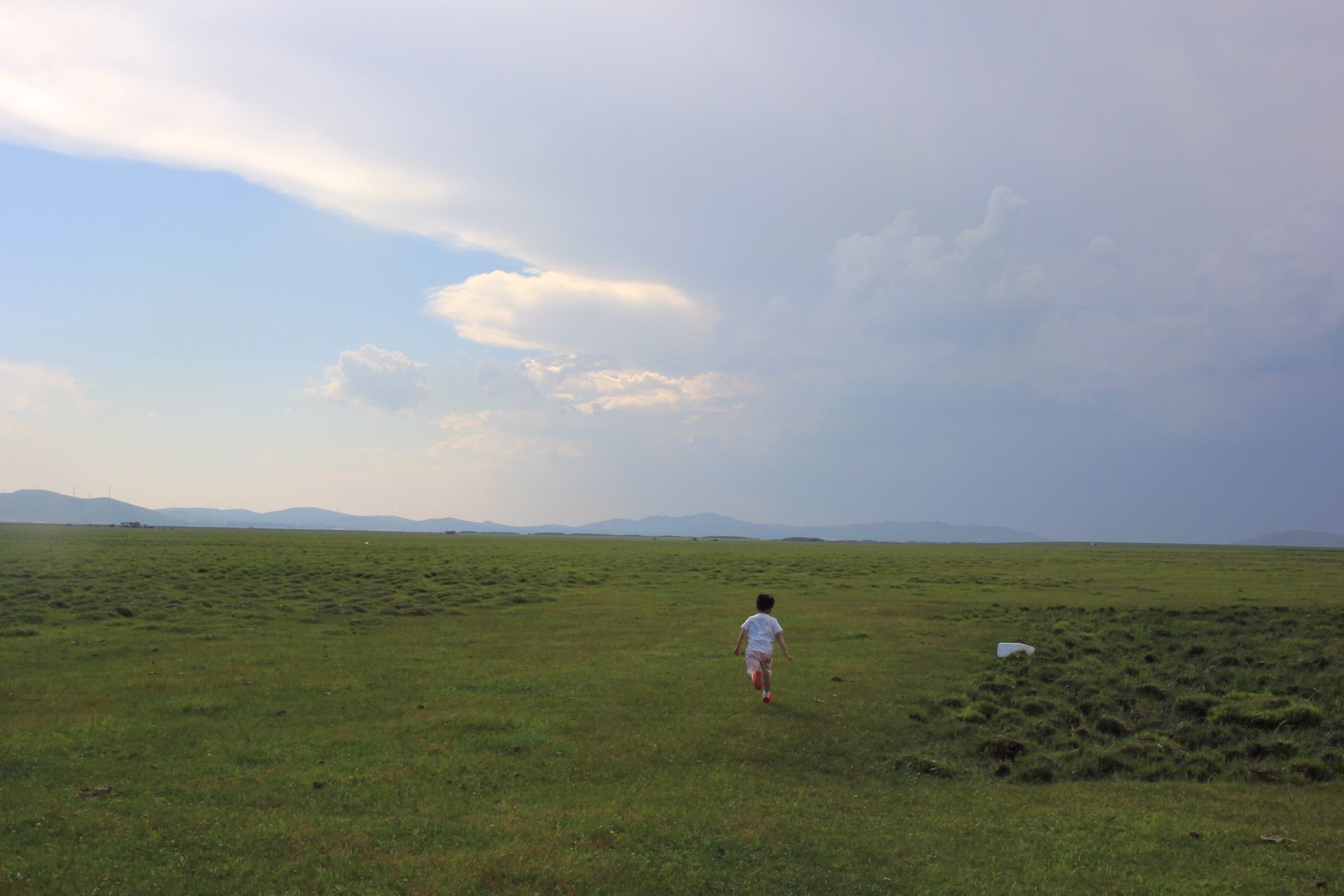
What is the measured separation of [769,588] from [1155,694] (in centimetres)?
2770

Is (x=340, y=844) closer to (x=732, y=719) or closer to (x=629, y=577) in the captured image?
(x=732, y=719)

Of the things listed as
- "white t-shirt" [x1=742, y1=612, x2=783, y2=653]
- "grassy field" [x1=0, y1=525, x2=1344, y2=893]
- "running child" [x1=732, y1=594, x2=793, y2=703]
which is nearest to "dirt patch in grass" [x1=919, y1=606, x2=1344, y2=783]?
"grassy field" [x1=0, y1=525, x2=1344, y2=893]

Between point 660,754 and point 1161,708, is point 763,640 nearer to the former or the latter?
point 660,754

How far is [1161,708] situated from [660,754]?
12172 millimetres

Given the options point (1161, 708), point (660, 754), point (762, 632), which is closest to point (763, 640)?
point (762, 632)

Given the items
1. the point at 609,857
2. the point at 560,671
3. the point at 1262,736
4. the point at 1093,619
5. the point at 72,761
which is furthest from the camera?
Result: the point at 1093,619

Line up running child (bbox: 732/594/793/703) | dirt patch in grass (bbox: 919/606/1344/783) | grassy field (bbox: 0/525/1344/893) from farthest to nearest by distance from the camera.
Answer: running child (bbox: 732/594/793/703) < dirt patch in grass (bbox: 919/606/1344/783) < grassy field (bbox: 0/525/1344/893)

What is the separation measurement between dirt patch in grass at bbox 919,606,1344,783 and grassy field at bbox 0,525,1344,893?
0.10m

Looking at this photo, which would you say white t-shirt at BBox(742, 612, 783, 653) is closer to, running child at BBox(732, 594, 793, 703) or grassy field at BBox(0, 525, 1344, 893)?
running child at BBox(732, 594, 793, 703)

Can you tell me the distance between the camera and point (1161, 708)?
18.3m

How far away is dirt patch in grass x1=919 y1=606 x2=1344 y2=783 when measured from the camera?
14.9m

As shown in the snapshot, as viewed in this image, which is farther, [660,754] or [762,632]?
[762,632]

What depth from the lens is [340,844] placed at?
33.3ft

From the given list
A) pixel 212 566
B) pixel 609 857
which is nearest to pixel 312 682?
pixel 609 857
